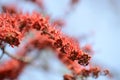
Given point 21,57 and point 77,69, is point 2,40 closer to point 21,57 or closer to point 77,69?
point 77,69

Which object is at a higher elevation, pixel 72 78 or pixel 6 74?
pixel 6 74

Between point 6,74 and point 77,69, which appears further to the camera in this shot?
point 6,74

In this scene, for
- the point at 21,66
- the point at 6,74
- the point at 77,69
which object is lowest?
the point at 77,69

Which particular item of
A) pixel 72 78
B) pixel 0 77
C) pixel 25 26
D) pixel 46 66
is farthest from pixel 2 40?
pixel 46 66

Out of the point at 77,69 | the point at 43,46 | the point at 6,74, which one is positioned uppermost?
the point at 43,46

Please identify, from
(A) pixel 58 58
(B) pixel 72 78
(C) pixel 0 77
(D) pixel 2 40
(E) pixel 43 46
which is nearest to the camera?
(D) pixel 2 40

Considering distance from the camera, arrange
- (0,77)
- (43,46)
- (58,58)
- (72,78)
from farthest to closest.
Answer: (43,46)
(58,58)
(0,77)
(72,78)

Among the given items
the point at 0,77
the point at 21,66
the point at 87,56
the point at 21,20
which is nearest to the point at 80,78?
the point at 87,56

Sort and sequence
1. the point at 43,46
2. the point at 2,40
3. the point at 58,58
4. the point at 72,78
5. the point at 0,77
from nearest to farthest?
the point at 2,40, the point at 72,78, the point at 0,77, the point at 58,58, the point at 43,46

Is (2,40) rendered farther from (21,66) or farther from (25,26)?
(21,66)
